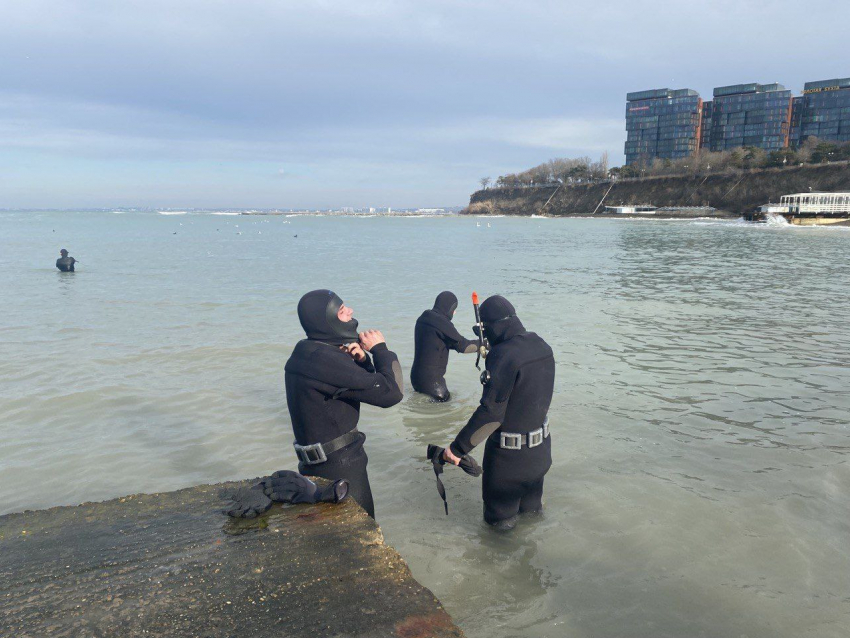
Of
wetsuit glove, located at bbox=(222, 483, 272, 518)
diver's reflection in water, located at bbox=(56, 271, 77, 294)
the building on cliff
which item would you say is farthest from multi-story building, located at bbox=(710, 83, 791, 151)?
wetsuit glove, located at bbox=(222, 483, 272, 518)

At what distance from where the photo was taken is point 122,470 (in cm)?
654

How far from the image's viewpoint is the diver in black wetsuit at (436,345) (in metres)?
8.24

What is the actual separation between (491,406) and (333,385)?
1.28m

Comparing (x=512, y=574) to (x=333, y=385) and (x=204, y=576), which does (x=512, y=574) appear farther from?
(x=204, y=576)

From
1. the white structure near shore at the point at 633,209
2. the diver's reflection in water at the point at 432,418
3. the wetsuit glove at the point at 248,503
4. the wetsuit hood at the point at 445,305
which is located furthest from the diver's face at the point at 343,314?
the white structure near shore at the point at 633,209

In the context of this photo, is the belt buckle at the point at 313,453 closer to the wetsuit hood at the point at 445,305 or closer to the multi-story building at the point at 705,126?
the wetsuit hood at the point at 445,305

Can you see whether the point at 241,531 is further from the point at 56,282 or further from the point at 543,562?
the point at 56,282

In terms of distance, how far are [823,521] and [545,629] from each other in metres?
3.26

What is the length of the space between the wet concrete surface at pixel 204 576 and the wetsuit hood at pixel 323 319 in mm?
1149

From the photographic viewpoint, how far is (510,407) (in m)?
4.40

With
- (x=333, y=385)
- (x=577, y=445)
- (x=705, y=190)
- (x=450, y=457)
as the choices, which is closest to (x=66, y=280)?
(x=577, y=445)

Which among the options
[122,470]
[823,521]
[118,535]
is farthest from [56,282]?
[823,521]

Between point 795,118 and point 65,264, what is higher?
point 795,118

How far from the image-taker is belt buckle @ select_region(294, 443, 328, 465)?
4027 mm
